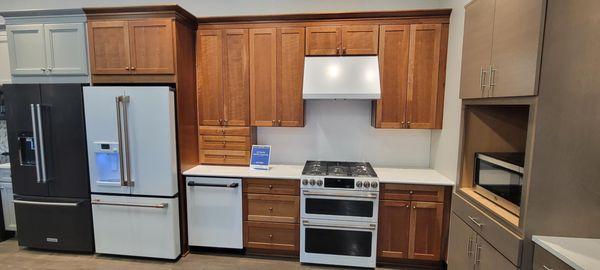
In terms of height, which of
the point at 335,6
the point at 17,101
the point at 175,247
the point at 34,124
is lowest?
the point at 175,247

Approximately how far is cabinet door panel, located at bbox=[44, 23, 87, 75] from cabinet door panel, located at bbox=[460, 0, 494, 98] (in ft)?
11.3

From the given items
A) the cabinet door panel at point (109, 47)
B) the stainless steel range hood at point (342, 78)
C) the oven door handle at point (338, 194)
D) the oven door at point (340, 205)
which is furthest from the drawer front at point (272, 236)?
the cabinet door panel at point (109, 47)

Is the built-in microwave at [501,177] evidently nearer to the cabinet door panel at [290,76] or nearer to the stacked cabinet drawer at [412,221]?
the stacked cabinet drawer at [412,221]

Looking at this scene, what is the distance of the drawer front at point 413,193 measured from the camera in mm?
2537

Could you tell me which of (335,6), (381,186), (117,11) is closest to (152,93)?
(117,11)

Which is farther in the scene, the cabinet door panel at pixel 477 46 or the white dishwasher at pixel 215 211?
the white dishwasher at pixel 215 211

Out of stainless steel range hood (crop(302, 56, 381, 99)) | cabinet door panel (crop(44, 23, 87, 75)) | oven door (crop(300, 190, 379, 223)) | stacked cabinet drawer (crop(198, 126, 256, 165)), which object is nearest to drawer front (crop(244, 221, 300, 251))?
oven door (crop(300, 190, 379, 223))

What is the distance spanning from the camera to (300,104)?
115 inches

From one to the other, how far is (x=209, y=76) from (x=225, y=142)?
2.45ft

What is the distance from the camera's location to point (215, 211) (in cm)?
280

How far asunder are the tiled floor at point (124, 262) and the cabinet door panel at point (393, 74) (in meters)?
1.61

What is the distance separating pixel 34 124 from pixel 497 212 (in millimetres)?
4000

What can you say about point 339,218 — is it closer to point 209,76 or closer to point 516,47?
point 516,47

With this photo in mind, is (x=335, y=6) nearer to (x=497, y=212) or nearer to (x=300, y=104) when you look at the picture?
(x=300, y=104)
